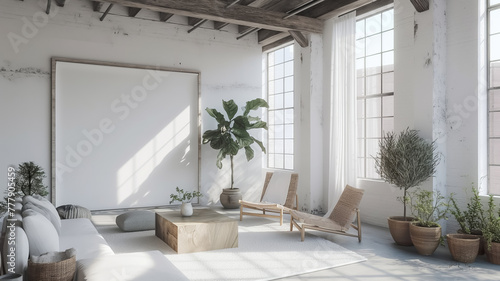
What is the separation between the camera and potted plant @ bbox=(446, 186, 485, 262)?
438 centimetres

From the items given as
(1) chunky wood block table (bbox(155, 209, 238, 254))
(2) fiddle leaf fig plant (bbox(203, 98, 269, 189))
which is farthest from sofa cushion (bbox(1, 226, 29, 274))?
(2) fiddle leaf fig plant (bbox(203, 98, 269, 189))

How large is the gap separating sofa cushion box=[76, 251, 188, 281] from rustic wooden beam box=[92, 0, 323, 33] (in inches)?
171

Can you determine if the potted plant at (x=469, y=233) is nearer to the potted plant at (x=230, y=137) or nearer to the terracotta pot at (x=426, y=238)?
the terracotta pot at (x=426, y=238)

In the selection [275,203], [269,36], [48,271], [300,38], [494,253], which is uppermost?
[269,36]

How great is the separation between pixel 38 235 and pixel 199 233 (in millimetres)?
2092

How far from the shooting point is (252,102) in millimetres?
8359

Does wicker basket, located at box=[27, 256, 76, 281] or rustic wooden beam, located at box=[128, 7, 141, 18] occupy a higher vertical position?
rustic wooden beam, located at box=[128, 7, 141, 18]

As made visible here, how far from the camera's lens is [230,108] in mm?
8242

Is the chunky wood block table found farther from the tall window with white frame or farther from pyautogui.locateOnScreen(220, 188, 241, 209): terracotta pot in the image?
the tall window with white frame

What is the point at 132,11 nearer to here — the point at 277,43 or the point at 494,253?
the point at 277,43

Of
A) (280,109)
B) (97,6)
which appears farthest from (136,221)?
(280,109)

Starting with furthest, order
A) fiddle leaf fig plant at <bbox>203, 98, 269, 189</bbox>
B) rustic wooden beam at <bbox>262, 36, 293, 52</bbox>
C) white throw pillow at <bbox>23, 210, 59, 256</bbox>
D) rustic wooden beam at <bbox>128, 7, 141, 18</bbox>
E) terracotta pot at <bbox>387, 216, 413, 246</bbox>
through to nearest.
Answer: rustic wooden beam at <bbox>262, 36, 293, 52</bbox>, fiddle leaf fig plant at <bbox>203, 98, 269, 189</bbox>, rustic wooden beam at <bbox>128, 7, 141, 18</bbox>, terracotta pot at <bbox>387, 216, 413, 246</bbox>, white throw pillow at <bbox>23, 210, 59, 256</bbox>

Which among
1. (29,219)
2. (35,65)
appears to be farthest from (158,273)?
(35,65)

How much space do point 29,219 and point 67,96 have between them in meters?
4.79
